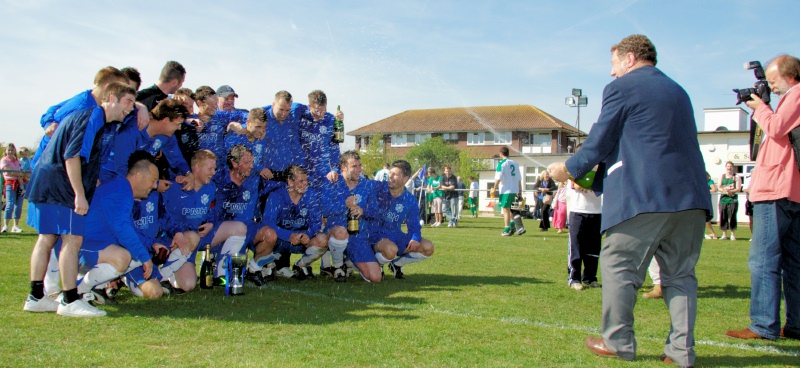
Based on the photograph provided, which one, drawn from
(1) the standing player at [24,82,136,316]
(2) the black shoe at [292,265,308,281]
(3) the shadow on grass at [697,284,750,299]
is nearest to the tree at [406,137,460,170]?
(3) the shadow on grass at [697,284,750,299]

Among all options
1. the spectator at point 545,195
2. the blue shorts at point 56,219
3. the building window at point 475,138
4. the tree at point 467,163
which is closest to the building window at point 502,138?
the building window at point 475,138

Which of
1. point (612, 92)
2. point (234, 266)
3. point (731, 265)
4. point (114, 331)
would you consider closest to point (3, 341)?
point (114, 331)

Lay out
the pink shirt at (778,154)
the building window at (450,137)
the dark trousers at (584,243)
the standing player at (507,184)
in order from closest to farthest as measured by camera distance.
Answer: the pink shirt at (778,154), the dark trousers at (584,243), the standing player at (507,184), the building window at (450,137)

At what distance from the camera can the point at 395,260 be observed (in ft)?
26.8

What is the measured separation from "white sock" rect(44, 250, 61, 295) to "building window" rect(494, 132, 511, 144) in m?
63.7

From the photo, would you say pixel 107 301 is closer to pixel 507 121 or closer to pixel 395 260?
pixel 395 260

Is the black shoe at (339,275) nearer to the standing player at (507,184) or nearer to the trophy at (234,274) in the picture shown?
the trophy at (234,274)

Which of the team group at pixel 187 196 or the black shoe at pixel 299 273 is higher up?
the team group at pixel 187 196

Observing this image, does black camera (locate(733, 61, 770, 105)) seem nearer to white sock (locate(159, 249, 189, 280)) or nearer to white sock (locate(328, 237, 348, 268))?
white sock (locate(328, 237, 348, 268))

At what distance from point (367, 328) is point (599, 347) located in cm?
175

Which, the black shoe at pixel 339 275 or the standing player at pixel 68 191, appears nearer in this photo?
the standing player at pixel 68 191

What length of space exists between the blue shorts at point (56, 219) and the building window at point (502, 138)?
210 feet

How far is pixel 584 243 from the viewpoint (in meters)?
7.69

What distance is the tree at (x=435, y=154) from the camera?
69.2 metres
